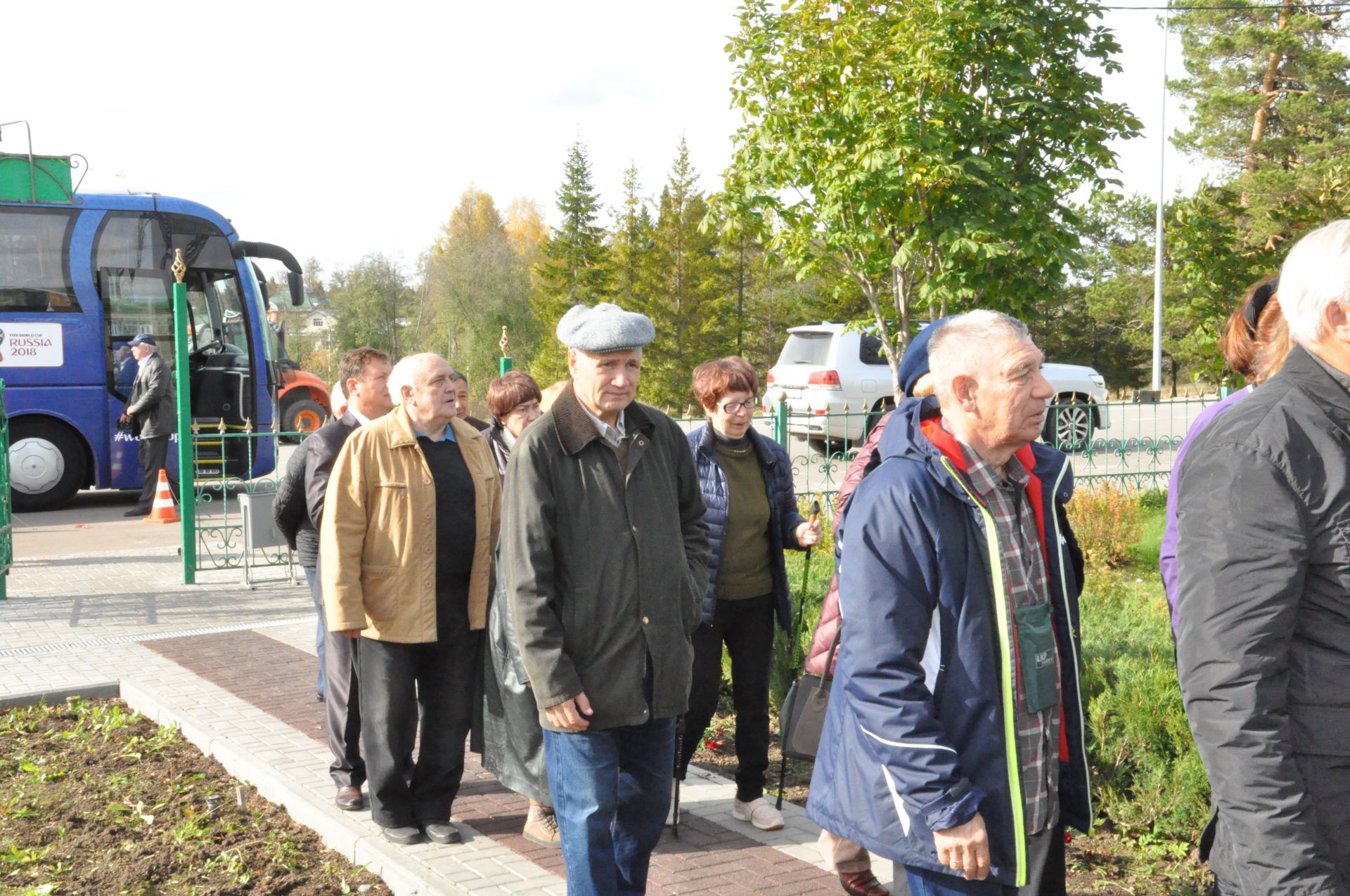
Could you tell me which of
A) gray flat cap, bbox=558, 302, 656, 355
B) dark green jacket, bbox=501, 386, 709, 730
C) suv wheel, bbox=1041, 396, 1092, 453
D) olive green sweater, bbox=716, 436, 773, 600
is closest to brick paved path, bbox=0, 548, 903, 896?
olive green sweater, bbox=716, 436, 773, 600

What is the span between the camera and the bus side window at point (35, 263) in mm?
15945

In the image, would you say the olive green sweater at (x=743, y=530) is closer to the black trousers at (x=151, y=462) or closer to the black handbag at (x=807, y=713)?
the black handbag at (x=807, y=713)

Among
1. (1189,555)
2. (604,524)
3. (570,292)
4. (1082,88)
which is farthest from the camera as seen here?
(570,292)

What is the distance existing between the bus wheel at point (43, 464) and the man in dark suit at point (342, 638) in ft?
39.6

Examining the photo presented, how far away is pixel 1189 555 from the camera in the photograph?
2.21 m

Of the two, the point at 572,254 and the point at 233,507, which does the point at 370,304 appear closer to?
the point at 572,254

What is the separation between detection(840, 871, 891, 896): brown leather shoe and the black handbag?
38 cm

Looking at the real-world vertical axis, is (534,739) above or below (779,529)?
below

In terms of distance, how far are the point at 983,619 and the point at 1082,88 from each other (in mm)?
10288

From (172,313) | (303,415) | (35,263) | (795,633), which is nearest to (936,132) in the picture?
(795,633)

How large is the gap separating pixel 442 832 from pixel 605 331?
218 cm

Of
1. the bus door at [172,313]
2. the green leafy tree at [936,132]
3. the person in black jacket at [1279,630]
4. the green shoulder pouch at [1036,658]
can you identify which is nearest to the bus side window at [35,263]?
the bus door at [172,313]

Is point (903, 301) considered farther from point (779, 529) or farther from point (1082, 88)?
point (779, 529)

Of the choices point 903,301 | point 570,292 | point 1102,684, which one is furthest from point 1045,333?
point 1102,684
